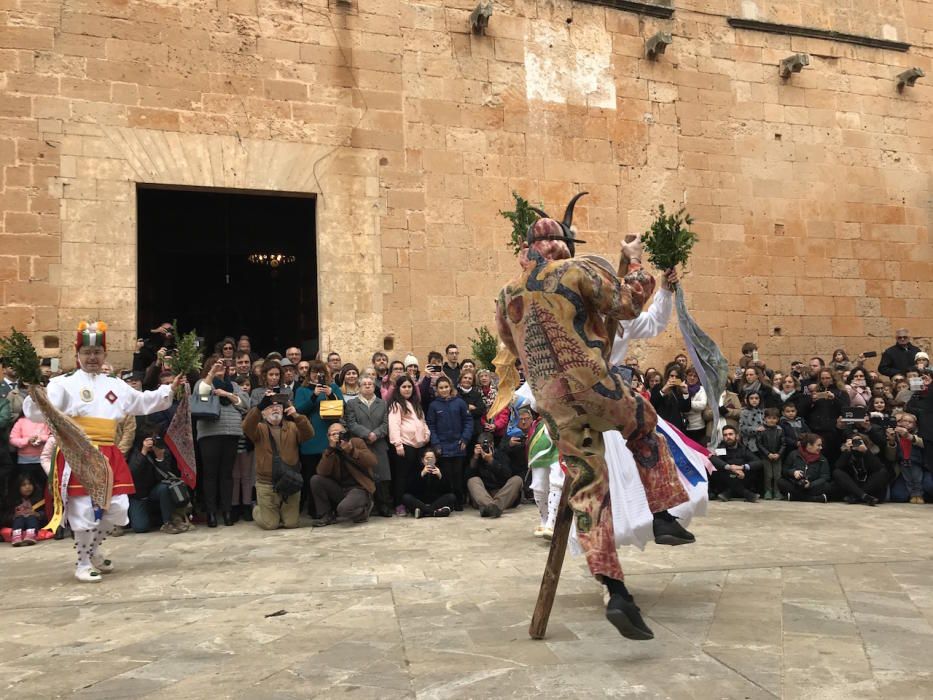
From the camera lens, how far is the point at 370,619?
4.21 meters

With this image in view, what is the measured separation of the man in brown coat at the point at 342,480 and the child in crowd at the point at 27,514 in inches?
97.0

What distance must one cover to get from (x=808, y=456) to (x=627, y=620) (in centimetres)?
674

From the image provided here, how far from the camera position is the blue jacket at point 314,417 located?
8367 millimetres

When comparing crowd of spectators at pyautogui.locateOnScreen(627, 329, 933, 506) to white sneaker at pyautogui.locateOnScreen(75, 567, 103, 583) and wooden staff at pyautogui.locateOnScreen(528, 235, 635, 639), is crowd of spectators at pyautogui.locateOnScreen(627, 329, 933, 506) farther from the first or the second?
white sneaker at pyautogui.locateOnScreen(75, 567, 103, 583)

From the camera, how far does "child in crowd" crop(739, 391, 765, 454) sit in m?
9.66

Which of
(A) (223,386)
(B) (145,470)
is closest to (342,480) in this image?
(A) (223,386)

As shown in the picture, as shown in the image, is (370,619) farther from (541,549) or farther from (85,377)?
(85,377)

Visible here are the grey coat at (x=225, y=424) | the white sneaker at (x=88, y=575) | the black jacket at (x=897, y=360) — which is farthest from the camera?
the black jacket at (x=897, y=360)

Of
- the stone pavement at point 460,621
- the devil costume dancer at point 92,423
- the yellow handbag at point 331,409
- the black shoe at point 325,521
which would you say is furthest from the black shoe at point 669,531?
the yellow handbag at point 331,409

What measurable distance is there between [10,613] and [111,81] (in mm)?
7343

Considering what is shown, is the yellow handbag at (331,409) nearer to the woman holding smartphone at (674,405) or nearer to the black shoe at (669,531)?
the woman holding smartphone at (674,405)

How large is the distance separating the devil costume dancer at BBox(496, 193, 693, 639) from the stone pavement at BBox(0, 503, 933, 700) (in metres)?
0.55

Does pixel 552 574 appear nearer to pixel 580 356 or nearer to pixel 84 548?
pixel 580 356

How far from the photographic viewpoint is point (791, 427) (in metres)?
9.70
